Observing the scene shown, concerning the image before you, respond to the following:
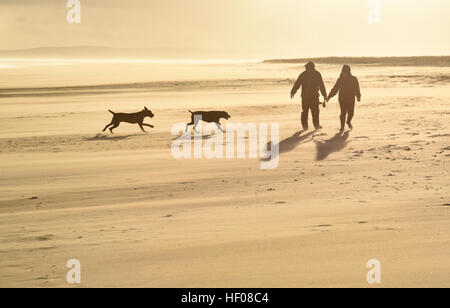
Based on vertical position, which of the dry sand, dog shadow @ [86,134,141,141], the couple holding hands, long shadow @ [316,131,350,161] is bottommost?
the dry sand

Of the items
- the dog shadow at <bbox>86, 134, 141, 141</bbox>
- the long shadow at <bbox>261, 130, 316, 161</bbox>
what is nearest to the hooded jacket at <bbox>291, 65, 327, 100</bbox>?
A: the long shadow at <bbox>261, 130, 316, 161</bbox>

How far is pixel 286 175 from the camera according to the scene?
12.3 m

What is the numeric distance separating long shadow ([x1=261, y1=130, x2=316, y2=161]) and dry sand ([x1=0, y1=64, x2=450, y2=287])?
0.22 ft

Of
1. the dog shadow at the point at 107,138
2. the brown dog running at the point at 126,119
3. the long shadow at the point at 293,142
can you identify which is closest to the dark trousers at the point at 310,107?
the long shadow at the point at 293,142

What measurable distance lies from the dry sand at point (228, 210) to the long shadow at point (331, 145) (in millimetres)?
62

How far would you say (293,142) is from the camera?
16359 mm

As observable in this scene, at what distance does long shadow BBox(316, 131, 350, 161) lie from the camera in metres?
14.4

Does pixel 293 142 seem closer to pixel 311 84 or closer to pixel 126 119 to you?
pixel 311 84

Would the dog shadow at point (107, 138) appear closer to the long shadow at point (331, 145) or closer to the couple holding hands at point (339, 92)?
the couple holding hands at point (339, 92)

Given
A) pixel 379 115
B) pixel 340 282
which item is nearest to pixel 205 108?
pixel 379 115

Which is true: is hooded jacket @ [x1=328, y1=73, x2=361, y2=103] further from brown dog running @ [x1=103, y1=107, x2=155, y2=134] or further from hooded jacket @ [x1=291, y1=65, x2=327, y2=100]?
brown dog running @ [x1=103, y1=107, x2=155, y2=134]

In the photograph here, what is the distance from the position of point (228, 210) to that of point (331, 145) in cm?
650

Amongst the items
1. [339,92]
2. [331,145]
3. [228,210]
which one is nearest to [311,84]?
[339,92]

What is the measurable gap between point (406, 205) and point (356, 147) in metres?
5.71
